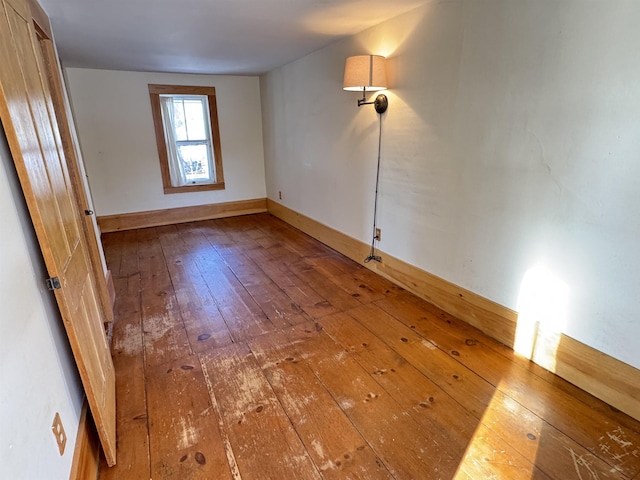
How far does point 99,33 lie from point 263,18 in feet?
4.62

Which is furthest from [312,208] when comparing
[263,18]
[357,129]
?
[263,18]

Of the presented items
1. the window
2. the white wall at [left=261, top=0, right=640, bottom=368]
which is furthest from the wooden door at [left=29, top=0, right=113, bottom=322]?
the window

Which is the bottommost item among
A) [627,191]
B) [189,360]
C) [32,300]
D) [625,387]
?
[189,360]

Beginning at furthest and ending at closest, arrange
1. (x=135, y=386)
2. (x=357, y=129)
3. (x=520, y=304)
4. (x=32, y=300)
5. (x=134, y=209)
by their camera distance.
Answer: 1. (x=134, y=209)
2. (x=357, y=129)
3. (x=520, y=304)
4. (x=135, y=386)
5. (x=32, y=300)

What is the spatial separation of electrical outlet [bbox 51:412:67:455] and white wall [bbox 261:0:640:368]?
226 centimetres

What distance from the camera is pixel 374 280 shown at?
316 cm

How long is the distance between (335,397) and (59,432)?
1.14 meters

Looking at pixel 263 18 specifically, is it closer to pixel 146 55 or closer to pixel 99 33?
pixel 99 33

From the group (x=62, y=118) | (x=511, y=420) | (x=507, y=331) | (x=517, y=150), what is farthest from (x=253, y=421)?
(x=62, y=118)

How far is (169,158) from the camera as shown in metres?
5.06

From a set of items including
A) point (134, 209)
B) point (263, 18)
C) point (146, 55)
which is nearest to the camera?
point (263, 18)

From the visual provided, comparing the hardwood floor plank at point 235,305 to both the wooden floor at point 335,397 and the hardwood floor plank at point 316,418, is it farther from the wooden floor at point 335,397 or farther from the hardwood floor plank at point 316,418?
the hardwood floor plank at point 316,418

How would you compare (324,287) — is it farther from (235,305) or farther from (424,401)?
(424,401)

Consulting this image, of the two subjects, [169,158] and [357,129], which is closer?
→ [357,129]
